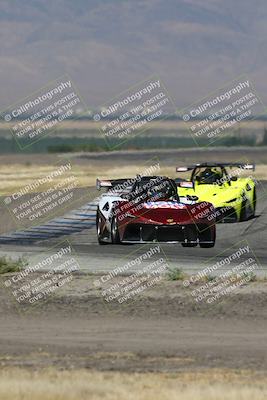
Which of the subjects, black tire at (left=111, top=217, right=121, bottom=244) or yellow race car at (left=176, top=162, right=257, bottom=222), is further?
yellow race car at (left=176, top=162, right=257, bottom=222)

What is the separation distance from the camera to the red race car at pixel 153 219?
29484 mm

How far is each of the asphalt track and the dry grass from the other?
891cm

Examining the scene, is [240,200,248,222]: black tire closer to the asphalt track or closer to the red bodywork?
the asphalt track

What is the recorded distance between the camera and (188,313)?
2200 cm

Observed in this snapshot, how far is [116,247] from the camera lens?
30.3 m

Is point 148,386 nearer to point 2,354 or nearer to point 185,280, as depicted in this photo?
point 2,354

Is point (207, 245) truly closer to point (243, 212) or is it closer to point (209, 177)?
point (243, 212)

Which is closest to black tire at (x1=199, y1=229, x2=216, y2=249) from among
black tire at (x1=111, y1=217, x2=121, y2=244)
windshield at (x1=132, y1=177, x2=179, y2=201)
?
windshield at (x1=132, y1=177, x2=179, y2=201)

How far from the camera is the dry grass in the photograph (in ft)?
51.3

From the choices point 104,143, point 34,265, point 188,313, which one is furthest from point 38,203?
point 104,143

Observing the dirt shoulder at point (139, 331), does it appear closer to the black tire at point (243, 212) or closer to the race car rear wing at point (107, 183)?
the race car rear wing at point (107, 183)

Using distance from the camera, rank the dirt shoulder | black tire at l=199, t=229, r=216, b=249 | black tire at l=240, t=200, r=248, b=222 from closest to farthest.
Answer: the dirt shoulder < black tire at l=199, t=229, r=216, b=249 < black tire at l=240, t=200, r=248, b=222

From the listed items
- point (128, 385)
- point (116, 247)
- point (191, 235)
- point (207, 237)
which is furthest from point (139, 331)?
point (116, 247)

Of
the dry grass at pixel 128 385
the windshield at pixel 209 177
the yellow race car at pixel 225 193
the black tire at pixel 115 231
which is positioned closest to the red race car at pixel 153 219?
the black tire at pixel 115 231
